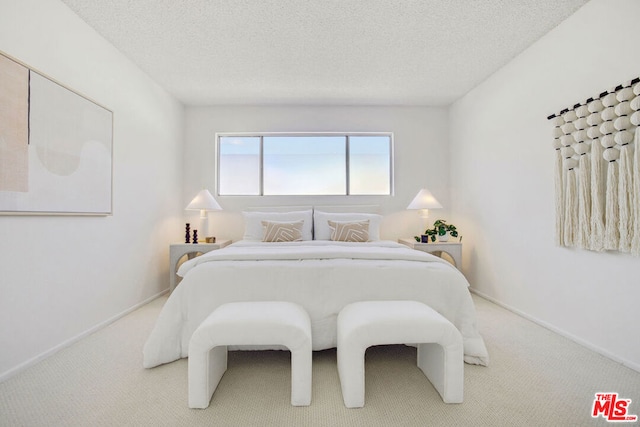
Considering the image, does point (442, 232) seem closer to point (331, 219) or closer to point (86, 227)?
point (331, 219)

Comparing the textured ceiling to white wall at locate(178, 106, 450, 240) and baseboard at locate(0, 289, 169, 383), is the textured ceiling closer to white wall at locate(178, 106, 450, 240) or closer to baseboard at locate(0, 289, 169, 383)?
white wall at locate(178, 106, 450, 240)

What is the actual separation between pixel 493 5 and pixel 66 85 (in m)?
3.07

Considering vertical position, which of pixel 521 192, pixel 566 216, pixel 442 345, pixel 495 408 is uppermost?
pixel 521 192

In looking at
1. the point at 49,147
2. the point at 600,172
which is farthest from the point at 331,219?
the point at 49,147

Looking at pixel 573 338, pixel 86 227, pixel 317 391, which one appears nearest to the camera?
pixel 317 391

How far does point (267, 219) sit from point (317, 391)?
238 cm

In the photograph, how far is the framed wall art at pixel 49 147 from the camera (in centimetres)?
183

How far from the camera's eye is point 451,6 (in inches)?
90.9

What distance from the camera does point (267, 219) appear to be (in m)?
3.82

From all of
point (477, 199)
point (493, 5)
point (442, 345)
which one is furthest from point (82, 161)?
point (477, 199)

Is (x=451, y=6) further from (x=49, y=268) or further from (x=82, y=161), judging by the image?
(x=49, y=268)

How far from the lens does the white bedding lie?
2.00 metres

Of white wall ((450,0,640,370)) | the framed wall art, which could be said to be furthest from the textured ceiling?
the framed wall art

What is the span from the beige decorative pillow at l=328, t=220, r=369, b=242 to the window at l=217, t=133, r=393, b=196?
1020mm
